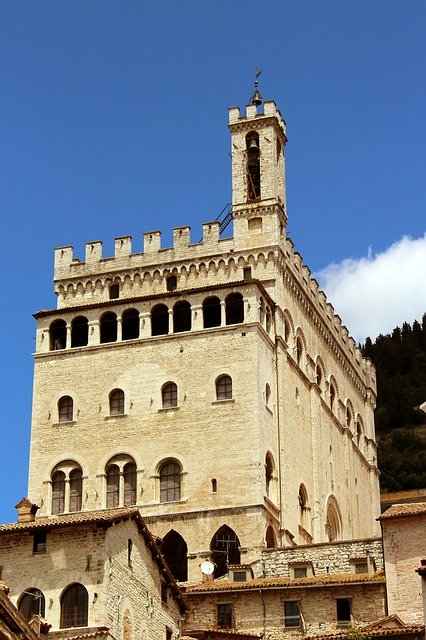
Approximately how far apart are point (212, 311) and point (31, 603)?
25.7 m

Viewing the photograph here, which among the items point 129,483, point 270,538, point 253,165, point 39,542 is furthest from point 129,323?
point 39,542

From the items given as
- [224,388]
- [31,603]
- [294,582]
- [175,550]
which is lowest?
[31,603]

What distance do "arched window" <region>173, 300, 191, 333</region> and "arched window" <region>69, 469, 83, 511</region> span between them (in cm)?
815

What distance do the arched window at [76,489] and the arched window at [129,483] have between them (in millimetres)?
2143

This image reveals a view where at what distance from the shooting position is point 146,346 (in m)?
67.7

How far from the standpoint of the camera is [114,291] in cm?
7231

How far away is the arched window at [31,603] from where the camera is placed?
44281mm

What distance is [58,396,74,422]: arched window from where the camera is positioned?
67.9 meters

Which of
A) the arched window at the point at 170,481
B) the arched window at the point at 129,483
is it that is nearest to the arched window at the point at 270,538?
the arched window at the point at 170,481

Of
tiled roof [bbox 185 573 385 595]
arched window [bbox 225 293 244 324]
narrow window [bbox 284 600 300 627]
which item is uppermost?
arched window [bbox 225 293 244 324]

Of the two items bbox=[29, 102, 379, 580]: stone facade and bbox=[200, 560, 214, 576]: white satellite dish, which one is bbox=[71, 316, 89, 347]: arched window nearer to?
bbox=[29, 102, 379, 580]: stone facade

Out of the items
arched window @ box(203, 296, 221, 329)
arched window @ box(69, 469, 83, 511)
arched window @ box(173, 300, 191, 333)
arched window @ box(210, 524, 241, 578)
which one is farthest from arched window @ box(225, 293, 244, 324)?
arched window @ box(210, 524, 241, 578)

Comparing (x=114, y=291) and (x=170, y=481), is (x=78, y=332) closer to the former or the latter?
(x=114, y=291)

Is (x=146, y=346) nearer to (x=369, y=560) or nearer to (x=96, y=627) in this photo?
(x=369, y=560)
